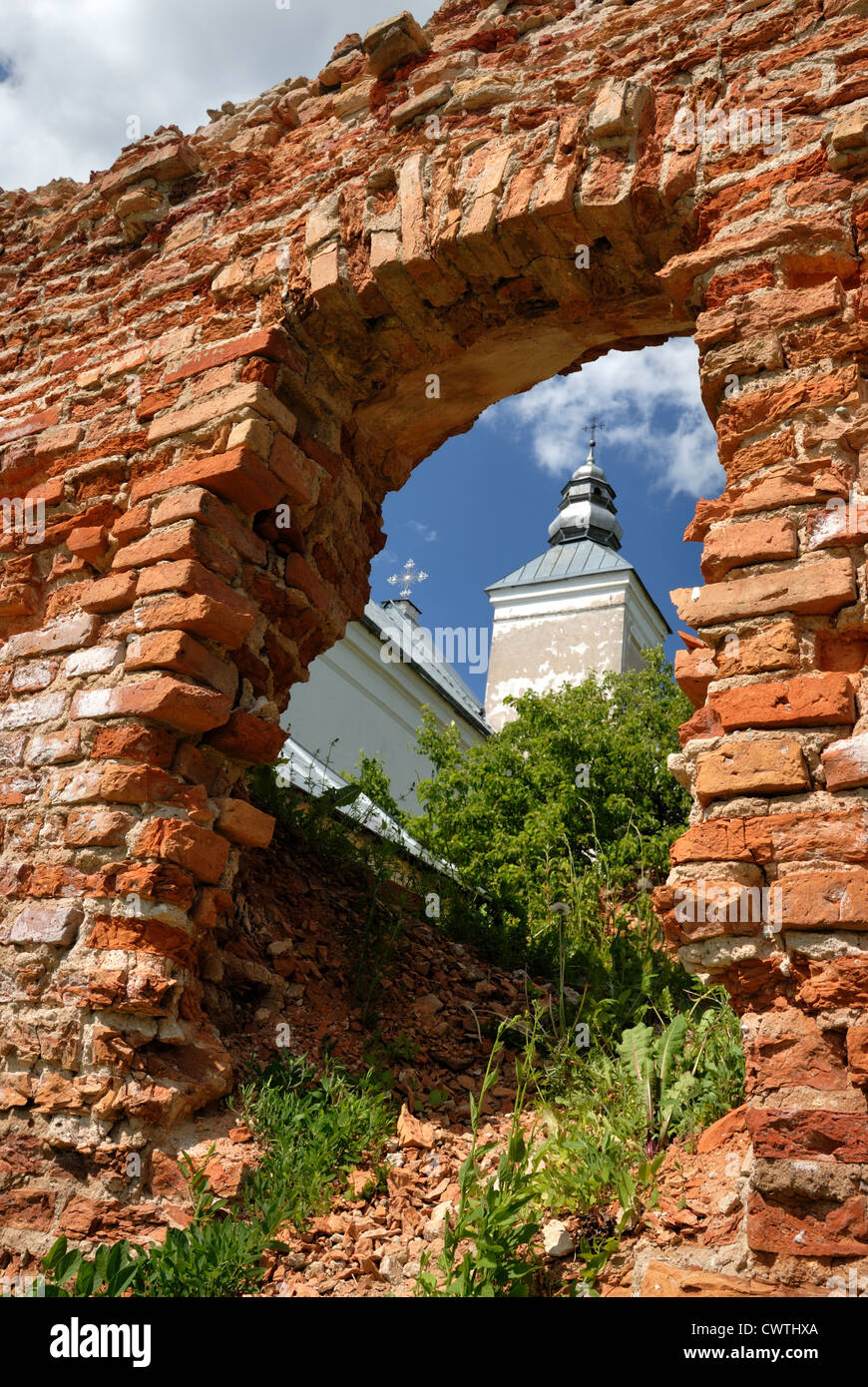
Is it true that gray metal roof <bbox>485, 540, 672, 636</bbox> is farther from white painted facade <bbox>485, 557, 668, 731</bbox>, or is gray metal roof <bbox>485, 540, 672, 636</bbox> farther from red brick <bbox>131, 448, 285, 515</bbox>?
red brick <bbox>131, 448, 285, 515</bbox>

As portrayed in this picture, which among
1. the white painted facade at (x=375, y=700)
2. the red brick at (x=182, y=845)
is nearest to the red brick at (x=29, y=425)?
the red brick at (x=182, y=845)

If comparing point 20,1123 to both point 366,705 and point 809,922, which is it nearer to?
point 809,922

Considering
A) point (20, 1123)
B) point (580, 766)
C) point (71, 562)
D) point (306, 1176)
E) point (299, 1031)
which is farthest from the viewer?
point (580, 766)

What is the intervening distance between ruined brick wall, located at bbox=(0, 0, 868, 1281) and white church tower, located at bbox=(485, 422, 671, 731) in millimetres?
20466

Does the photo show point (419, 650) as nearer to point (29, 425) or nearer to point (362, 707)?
point (362, 707)

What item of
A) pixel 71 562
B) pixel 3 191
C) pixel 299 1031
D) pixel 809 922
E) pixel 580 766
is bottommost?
pixel 299 1031

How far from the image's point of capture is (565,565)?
29.0m

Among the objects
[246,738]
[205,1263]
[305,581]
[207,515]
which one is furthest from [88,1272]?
[305,581]

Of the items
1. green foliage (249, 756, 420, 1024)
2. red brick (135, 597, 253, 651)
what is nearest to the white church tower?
green foliage (249, 756, 420, 1024)

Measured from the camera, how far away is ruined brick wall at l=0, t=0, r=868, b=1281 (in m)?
2.43

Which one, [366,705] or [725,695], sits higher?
[366,705]

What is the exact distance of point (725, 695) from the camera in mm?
2578

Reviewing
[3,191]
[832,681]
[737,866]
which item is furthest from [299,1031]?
[3,191]

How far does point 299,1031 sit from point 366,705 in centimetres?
1332
